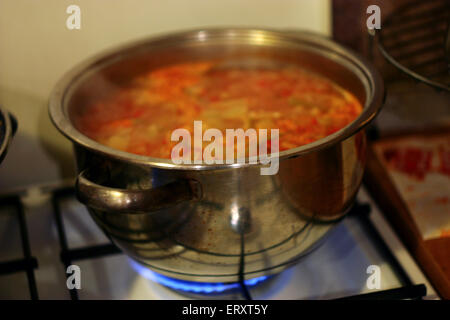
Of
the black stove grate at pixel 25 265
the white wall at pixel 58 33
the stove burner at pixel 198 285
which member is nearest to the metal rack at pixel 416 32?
the white wall at pixel 58 33

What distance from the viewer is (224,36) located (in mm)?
1072

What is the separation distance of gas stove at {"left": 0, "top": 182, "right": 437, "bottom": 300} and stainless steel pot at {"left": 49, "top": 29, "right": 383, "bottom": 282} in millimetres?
97

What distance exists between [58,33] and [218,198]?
629mm

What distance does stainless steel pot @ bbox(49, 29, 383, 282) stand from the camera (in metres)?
0.68

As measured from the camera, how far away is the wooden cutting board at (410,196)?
0.91 meters

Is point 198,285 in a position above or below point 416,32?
below

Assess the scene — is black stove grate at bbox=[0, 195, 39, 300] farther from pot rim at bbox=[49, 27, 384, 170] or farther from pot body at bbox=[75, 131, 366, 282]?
pot rim at bbox=[49, 27, 384, 170]

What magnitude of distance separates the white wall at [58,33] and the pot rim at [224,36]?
106 mm

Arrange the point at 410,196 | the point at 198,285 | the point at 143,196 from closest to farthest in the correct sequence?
the point at 143,196 < the point at 198,285 < the point at 410,196

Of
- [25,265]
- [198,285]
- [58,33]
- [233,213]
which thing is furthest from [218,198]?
[58,33]

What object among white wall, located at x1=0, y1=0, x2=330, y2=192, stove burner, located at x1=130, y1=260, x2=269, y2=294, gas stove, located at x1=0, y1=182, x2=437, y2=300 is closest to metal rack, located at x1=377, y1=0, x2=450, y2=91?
white wall, located at x1=0, y1=0, x2=330, y2=192

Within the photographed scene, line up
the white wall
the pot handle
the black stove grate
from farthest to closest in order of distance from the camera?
1. the white wall
2. the black stove grate
3. the pot handle

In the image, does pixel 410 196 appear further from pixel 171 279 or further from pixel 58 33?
pixel 58 33
